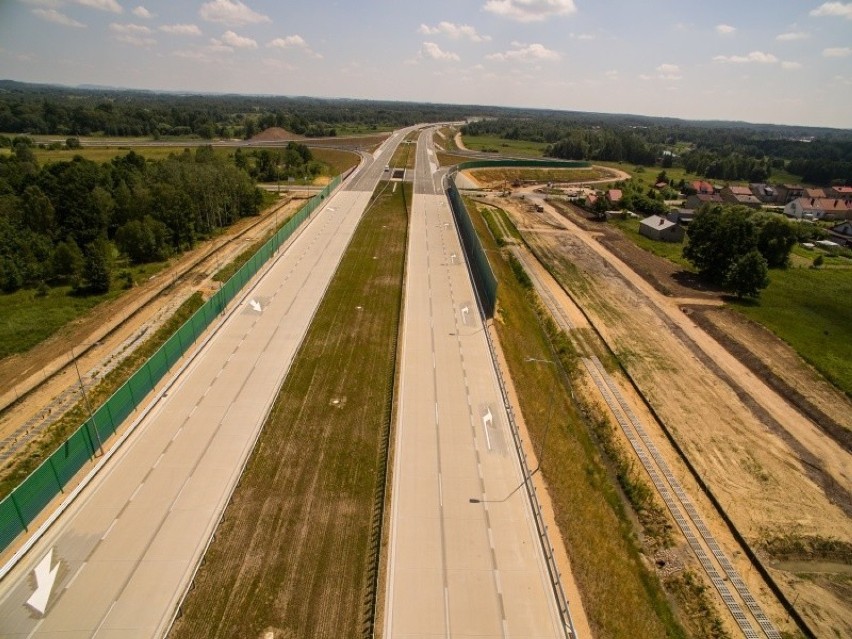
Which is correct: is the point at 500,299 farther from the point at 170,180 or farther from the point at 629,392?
the point at 170,180

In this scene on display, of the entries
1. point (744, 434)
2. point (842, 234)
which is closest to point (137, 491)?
point (744, 434)

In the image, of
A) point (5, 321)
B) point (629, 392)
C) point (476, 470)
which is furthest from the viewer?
point (5, 321)

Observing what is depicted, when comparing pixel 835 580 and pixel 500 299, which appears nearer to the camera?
pixel 835 580

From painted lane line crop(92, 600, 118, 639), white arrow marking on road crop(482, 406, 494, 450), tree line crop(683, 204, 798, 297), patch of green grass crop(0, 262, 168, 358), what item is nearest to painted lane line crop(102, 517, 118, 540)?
painted lane line crop(92, 600, 118, 639)

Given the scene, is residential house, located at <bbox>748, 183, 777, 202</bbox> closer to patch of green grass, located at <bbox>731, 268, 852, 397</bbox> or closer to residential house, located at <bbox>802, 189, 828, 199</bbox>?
residential house, located at <bbox>802, 189, 828, 199</bbox>

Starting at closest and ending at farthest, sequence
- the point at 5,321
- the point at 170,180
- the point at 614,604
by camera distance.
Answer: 1. the point at 614,604
2. the point at 5,321
3. the point at 170,180

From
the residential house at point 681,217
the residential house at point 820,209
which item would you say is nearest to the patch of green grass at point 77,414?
the residential house at point 681,217

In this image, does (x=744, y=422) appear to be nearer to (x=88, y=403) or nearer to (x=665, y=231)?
(x=88, y=403)

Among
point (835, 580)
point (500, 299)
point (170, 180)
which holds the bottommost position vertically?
point (835, 580)

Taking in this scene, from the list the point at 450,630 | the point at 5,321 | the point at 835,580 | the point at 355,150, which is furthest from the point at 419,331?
the point at 355,150
